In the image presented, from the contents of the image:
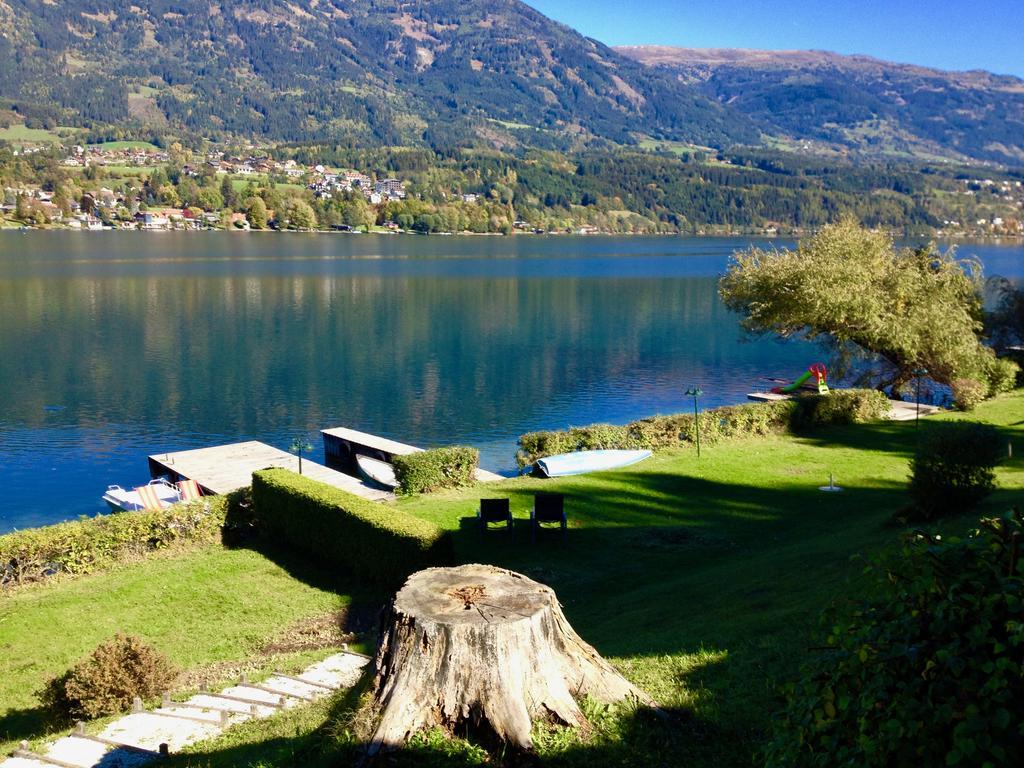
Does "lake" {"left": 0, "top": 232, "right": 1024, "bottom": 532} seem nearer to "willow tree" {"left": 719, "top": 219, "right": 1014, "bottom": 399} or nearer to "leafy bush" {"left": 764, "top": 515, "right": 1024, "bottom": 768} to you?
"willow tree" {"left": 719, "top": 219, "right": 1014, "bottom": 399}

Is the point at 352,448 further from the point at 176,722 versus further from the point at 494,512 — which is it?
the point at 176,722

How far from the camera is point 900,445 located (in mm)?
27844

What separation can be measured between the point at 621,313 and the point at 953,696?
7875cm

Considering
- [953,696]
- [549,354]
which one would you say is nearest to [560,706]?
[953,696]

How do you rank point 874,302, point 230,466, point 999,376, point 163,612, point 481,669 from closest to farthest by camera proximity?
point 481,669 < point 163,612 < point 230,466 < point 874,302 < point 999,376

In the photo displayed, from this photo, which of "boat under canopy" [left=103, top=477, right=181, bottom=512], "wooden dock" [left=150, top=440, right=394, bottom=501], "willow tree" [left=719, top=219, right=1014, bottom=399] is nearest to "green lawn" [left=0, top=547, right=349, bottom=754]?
"wooden dock" [left=150, top=440, right=394, bottom=501]

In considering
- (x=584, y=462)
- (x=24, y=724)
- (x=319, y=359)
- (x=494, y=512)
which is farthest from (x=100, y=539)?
(x=319, y=359)

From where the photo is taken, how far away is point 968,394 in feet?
109

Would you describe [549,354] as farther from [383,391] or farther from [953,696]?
[953,696]

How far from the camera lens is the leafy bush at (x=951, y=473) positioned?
54.2ft

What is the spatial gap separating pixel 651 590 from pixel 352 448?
69.6 ft

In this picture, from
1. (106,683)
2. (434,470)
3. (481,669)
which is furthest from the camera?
(434,470)

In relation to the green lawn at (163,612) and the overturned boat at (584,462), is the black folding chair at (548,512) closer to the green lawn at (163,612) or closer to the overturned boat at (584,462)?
the green lawn at (163,612)

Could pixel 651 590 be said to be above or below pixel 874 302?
below
